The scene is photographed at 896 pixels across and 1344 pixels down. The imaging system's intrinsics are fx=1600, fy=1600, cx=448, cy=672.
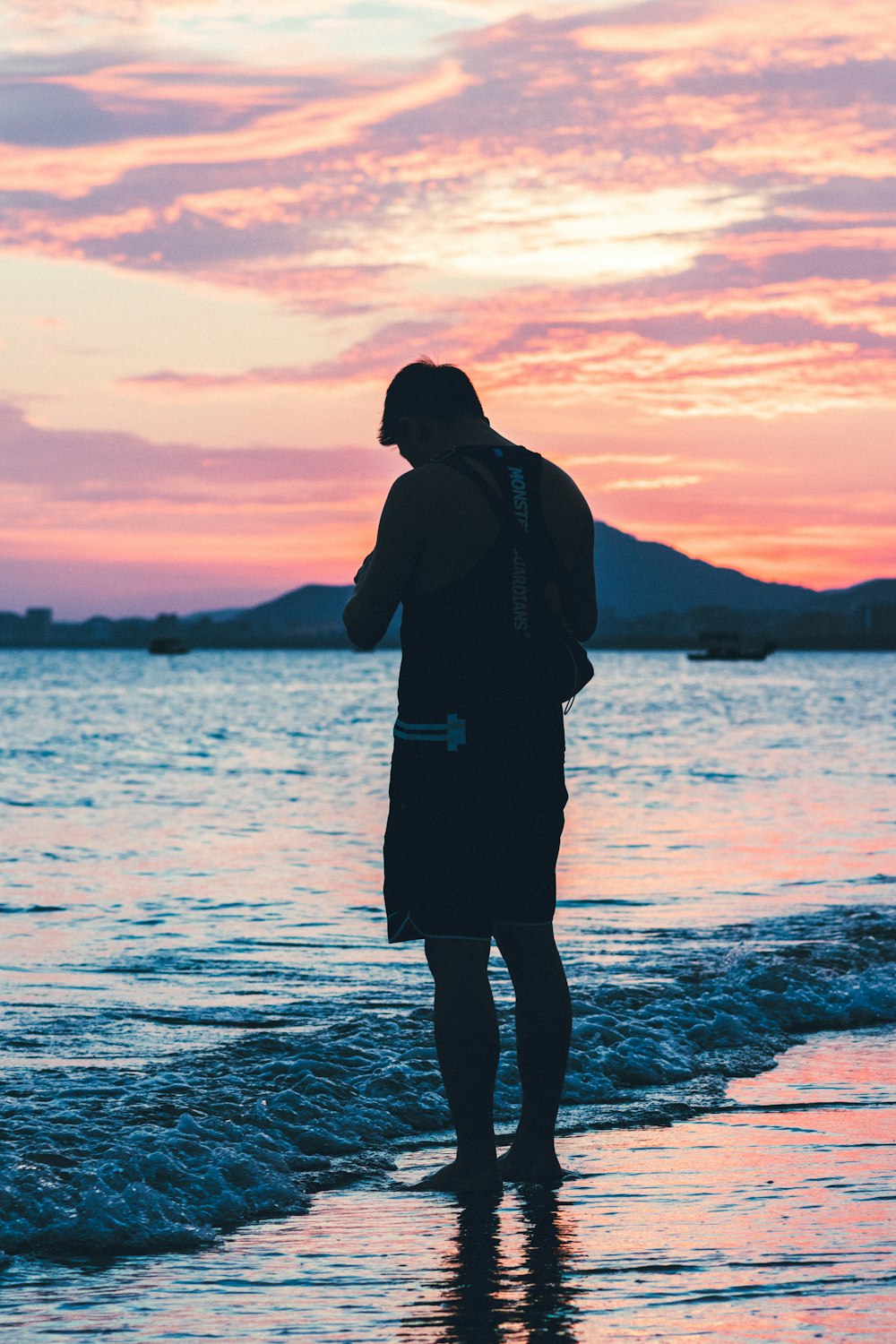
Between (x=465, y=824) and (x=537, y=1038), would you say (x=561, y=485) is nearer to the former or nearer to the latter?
(x=465, y=824)

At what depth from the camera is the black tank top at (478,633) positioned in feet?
12.1

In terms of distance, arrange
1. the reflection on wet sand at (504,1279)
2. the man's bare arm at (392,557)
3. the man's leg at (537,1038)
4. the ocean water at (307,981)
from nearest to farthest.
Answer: the reflection on wet sand at (504,1279), the man's bare arm at (392,557), the man's leg at (537,1038), the ocean water at (307,981)

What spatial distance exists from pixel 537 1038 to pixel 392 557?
1.22 metres

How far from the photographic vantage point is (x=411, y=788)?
12.2ft

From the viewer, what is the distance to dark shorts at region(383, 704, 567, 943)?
3.69 meters

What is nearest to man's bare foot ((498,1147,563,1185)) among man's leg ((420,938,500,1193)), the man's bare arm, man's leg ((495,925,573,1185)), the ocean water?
man's leg ((495,925,573,1185))

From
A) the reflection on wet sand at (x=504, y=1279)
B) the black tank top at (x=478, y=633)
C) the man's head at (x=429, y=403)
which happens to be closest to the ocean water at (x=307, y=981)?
the reflection on wet sand at (x=504, y=1279)

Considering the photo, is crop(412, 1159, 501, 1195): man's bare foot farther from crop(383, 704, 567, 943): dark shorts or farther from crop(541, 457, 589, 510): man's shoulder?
crop(541, 457, 589, 510): man's shoulder

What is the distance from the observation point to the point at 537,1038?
3869mm

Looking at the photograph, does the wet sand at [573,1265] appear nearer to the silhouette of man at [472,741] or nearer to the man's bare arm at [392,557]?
the silhouette of man at [472,741]

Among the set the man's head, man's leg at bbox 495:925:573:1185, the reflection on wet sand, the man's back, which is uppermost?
the man's head

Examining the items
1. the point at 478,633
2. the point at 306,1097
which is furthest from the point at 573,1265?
the point at 306,1097

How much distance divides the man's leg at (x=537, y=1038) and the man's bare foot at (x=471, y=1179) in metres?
0.11

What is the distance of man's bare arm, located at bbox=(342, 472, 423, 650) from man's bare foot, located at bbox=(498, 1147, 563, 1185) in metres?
1.32
